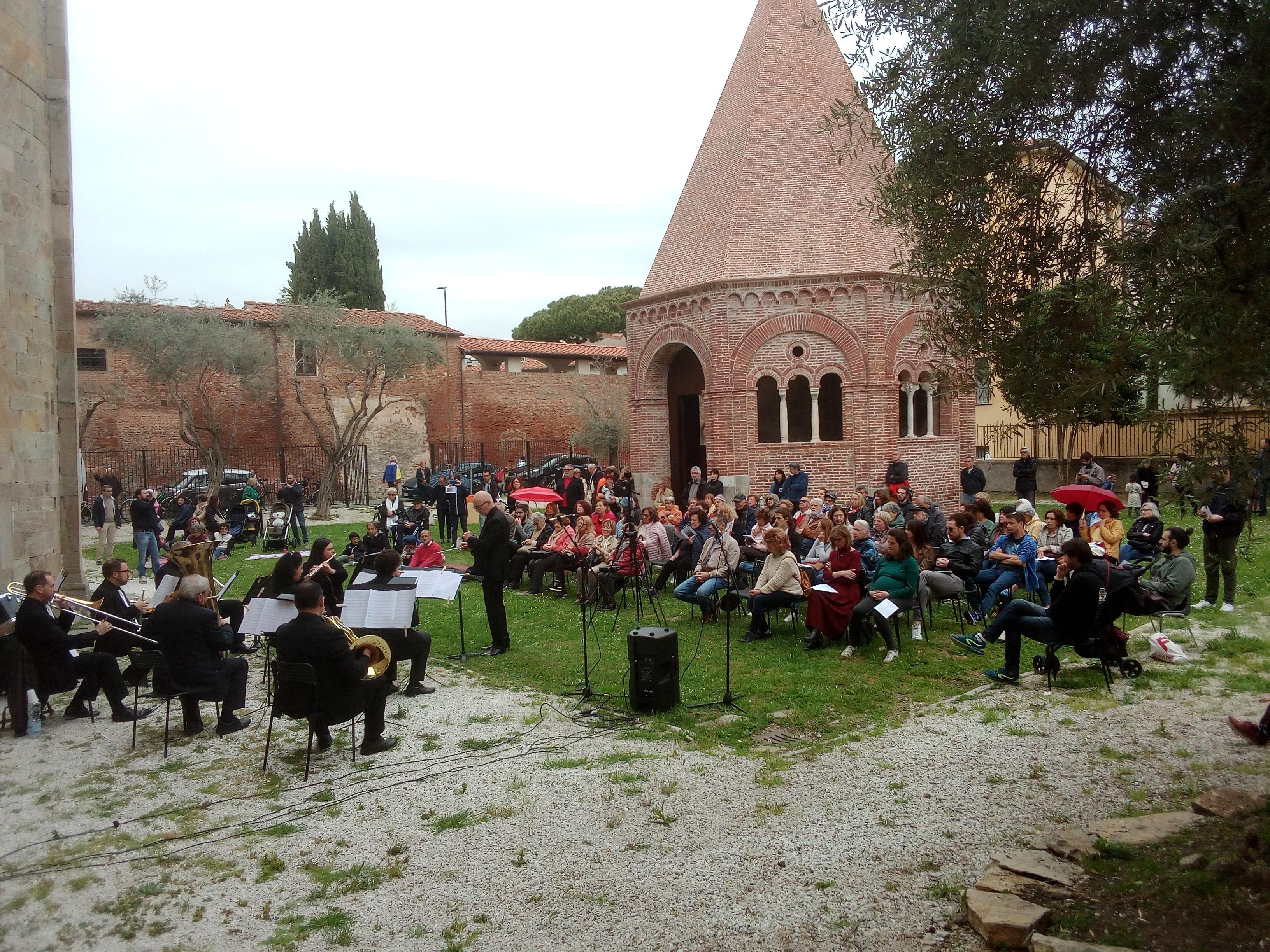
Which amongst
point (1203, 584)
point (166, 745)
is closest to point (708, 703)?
point (166, 745)

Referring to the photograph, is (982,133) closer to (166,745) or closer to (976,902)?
(976,902)

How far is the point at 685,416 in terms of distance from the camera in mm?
23672

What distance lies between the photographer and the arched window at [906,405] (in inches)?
810

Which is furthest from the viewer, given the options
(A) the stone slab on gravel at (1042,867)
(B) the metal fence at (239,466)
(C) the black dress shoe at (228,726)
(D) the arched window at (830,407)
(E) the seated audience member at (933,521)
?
(B) the metal fence at (239,466)

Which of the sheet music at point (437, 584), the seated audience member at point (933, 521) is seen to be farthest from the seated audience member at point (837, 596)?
the sheet music at point (437, 584)

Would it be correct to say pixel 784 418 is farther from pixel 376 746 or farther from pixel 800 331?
pixel 376 746

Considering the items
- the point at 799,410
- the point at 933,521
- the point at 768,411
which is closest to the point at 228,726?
the point at 933,521

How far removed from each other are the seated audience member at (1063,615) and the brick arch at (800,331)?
12576 mm

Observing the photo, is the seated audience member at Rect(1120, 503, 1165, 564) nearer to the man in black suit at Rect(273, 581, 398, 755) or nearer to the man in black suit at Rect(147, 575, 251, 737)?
the man in black suit at Rect(273, 581, 398, 755)

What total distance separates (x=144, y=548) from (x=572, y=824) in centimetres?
1356

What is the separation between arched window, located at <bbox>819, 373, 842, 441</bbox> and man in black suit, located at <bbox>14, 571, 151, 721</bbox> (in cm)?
1768

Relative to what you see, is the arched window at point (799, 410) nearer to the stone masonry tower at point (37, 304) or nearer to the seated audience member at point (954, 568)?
the seated audience member at point (954, 568)

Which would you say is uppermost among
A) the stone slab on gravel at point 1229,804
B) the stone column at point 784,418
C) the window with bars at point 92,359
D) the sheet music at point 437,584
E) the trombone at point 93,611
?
the window with bars at point 92,359

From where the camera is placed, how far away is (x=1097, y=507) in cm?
1065
